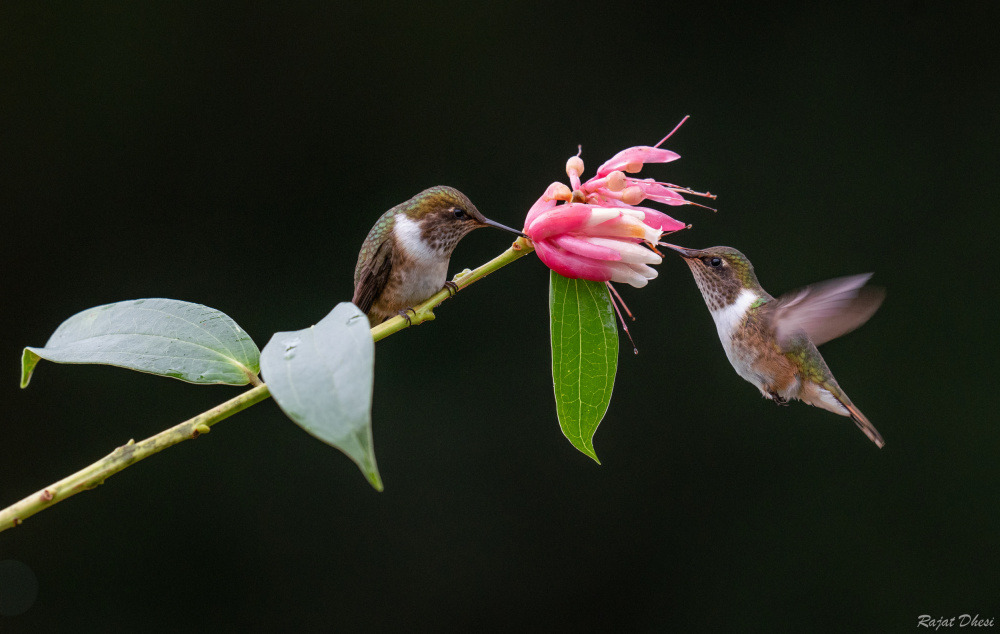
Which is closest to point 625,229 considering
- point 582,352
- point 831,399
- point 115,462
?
point 582,352

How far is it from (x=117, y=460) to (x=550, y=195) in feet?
1.51

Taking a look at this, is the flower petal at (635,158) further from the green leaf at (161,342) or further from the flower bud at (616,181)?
the green leaf at (161,342)

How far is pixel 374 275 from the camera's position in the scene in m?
1.28

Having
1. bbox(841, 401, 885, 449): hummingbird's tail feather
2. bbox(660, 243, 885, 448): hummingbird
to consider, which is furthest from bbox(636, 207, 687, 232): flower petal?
bbox(841, 401, 885, 449): hummingbird's tail feather

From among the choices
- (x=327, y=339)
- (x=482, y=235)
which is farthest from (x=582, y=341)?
(x=482, y=235)

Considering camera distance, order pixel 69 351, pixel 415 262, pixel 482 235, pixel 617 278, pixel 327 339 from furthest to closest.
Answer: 1. pixel 482 235
2. pixel 415 262
3. pixel 617 278
4. pixel 69 351
5. pixel 327 339

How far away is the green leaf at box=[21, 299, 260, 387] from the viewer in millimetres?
650

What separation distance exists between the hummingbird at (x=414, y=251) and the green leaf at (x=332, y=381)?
0.65 m

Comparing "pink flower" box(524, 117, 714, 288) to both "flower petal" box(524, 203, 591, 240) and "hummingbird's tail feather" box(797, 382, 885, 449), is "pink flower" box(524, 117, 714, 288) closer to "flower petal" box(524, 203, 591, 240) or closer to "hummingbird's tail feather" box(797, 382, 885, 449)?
"flower petal" box(524, 203, 591, 240)

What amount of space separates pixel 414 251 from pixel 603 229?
1.75 feet

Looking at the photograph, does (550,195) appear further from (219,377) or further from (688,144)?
(688,144)

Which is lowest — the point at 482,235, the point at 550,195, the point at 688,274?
the point at 688,274

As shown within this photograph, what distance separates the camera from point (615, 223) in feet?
2.40

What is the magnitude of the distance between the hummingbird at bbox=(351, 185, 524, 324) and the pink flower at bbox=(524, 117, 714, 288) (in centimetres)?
40
